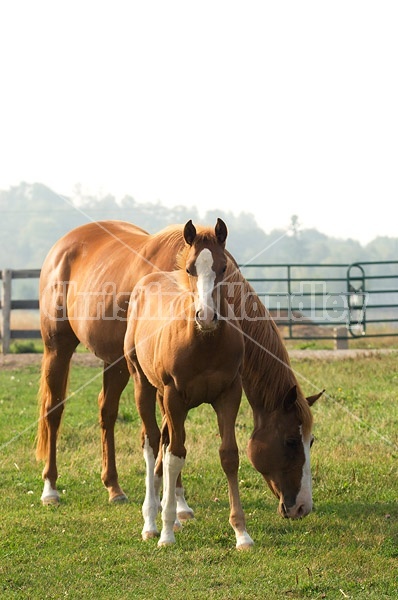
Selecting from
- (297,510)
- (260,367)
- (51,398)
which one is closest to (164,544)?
(297,510)

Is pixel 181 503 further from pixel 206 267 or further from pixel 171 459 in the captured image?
pixel 206 267

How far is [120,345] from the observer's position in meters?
6.47

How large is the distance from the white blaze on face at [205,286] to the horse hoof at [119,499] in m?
2.54

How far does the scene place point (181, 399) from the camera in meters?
5.20

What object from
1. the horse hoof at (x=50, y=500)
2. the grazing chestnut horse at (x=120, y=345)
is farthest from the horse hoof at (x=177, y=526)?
the horse hoof at (x=50, y=500)

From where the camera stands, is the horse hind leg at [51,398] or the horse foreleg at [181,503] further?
the horse hind leg at [51,398]

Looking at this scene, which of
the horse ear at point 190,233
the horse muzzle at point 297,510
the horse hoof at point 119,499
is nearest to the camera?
the horse ear at point 190,233

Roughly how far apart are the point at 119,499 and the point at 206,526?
3.54ft

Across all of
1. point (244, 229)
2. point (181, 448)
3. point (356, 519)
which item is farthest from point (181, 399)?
point (244, 229)

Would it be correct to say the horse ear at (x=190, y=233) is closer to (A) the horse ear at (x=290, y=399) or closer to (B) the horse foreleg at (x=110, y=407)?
(A) the horse ear at (x=290, y=399)

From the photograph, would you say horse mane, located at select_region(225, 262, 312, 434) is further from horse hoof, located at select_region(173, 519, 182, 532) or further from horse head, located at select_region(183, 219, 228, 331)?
horse hoof, located at select_region(173, 519, 182, 532)

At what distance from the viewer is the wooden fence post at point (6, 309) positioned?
1588cm

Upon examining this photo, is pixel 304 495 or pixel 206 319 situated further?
pixel 304 495

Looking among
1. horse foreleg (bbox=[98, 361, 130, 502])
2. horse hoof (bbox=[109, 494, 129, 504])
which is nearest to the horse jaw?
horse hoof (bbox=[109, 494, 129, 504])
